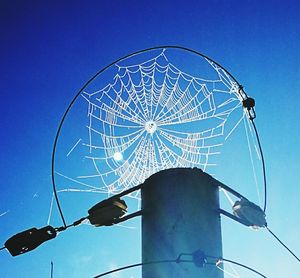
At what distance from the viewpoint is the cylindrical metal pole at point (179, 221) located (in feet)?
8.47

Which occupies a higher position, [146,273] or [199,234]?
[199,234]

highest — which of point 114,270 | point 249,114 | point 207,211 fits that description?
point 249,114

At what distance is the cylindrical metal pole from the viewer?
102 inches

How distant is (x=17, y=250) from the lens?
314cm

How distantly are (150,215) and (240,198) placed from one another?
81 cm

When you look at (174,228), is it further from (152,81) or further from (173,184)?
(152,81)

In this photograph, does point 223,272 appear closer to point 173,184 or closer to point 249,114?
point 173,184

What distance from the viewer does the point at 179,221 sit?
269cm

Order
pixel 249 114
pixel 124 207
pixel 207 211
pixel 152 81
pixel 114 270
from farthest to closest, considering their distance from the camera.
A: pixel 152 81 < pixel 249 114 < pixel 124 207 < pixel 114 270 < pixel 207 211

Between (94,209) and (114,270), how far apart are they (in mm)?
479

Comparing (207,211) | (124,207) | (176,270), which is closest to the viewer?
(176,270)

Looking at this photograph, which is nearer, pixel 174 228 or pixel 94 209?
pixel 174 228

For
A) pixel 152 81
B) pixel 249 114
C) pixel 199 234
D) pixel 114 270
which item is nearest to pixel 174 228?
pixel 199 234

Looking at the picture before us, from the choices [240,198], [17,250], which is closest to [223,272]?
[240,198]
